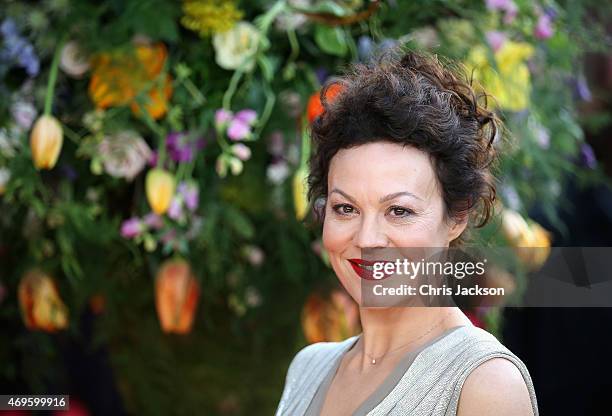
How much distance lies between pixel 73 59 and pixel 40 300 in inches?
11.0

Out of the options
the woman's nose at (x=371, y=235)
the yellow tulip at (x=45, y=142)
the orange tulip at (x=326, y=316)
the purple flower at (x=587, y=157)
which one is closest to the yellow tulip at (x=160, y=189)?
the yellow tulip at (x=45, y=142)

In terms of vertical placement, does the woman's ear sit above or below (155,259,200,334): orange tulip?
above

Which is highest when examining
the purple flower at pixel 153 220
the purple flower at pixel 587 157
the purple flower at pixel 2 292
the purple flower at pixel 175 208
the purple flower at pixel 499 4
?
the purple flower at pixel 499 4

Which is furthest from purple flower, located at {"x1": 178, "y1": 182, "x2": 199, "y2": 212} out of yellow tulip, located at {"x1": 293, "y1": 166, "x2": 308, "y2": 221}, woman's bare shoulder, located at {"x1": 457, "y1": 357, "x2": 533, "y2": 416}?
woman's bare shoulder, located at {"x1": 457, "y1": 357, "x2": 533, "y2": 416}

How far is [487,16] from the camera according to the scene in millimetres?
1173

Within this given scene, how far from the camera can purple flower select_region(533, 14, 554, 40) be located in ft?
3.88

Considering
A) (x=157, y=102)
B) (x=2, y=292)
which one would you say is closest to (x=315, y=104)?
(x=157, y=102)

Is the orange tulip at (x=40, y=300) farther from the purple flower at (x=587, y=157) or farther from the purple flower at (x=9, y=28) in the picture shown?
the purple flower at (x=587, y=157)

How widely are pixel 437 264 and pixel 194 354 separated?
0.50 metres

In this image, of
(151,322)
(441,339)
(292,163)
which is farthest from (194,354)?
(441,339)

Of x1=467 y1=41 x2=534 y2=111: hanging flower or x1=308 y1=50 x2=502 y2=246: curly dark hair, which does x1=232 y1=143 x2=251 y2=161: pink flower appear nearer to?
x1=308 y1=50 x2=502 y2=246: curly dark hair

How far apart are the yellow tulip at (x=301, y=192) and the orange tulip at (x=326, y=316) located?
0.13m

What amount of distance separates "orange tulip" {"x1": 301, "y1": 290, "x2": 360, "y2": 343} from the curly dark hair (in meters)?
0.30

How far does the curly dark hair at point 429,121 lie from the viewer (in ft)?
2.71
